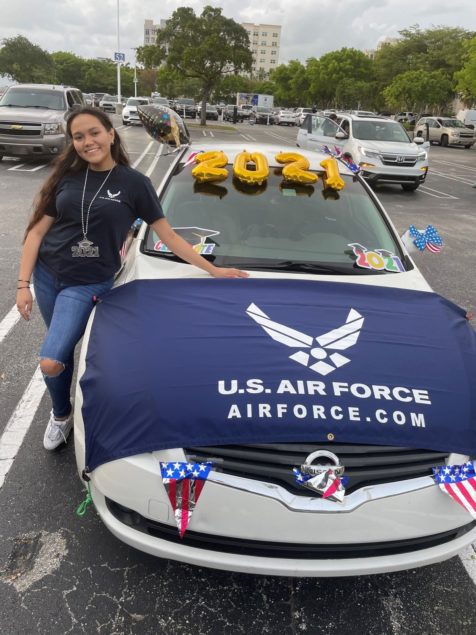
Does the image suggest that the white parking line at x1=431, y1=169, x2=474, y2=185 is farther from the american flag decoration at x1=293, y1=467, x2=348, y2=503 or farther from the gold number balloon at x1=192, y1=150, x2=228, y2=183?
the american flag decoration at x1=293, y1=467, x2=348, y2=503

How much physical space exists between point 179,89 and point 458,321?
2676 inches

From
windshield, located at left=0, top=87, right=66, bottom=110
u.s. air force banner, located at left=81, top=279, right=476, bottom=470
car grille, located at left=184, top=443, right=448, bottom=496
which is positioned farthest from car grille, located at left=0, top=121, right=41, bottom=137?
car grille, located at left=184, top=443, right=448, bottom=496

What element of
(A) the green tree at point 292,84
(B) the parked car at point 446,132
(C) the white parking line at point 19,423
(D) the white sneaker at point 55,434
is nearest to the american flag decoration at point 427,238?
(D) the white sneaker at point 55,434

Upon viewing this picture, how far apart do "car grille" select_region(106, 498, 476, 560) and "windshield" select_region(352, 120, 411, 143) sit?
12484mm

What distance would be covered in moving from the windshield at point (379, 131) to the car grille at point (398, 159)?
1211 mm

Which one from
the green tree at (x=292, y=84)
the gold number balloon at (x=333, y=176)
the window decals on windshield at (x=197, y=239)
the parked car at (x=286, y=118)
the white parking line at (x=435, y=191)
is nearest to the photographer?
the window decals on windshield at (x=197, y=239)

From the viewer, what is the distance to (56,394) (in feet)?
8.78

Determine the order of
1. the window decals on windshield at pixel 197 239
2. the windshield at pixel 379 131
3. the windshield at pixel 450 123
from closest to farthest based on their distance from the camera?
1. the window decals on windshield at pixel 197 239
2. the windshield at pixel 379 131
3. the windshield at pixel 450 123

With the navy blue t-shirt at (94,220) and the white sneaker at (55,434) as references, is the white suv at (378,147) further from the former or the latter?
the white sneaker at (55,434)

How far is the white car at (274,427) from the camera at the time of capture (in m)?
1.74

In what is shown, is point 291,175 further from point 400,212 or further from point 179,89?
point 179,89

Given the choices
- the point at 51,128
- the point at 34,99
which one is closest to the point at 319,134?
the point at 51,128

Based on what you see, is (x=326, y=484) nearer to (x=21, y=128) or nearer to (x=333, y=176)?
(x=333, y=176)

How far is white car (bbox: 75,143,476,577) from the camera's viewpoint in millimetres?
1740
